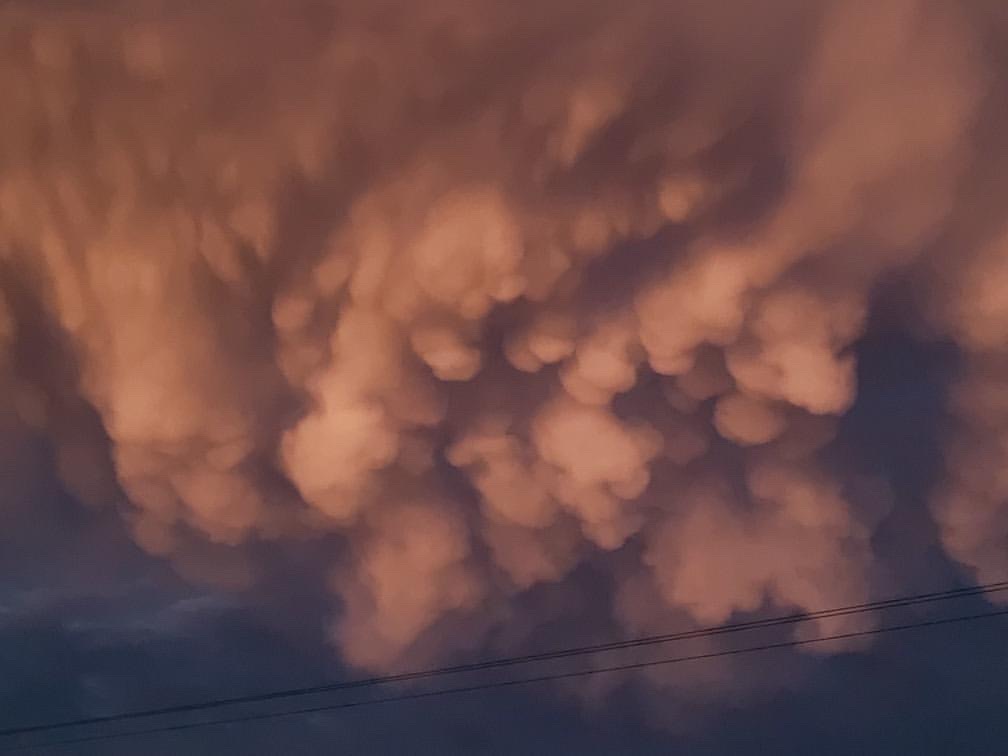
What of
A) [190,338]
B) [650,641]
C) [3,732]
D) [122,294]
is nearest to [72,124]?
[122,294]

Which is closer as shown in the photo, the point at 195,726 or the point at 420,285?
the point at 420,285

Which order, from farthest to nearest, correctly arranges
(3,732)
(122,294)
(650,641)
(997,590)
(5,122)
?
(3,732) < (650,641) < (997,590) < (122,294) < (5,122)

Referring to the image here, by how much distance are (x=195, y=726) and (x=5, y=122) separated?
28.1 ft

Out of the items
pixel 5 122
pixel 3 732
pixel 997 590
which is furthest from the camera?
pixel 3 732

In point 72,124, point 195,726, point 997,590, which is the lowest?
point 997,590

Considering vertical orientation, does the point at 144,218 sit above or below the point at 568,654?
above

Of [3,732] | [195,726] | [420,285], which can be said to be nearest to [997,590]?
[420,285]

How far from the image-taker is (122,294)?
18.8 feet

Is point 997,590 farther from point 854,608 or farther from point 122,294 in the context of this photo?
point 122,294

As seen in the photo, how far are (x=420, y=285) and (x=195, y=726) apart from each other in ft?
26.6

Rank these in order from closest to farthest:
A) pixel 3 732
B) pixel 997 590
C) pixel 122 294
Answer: pixel 122 294, pixel 997 590, pixel 3 732

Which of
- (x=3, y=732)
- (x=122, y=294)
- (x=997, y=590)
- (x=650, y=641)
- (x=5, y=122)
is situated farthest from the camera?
(x=3, y=732)

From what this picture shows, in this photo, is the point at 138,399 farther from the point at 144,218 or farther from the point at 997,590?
the point at 997,590

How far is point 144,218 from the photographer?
18.0 feet
